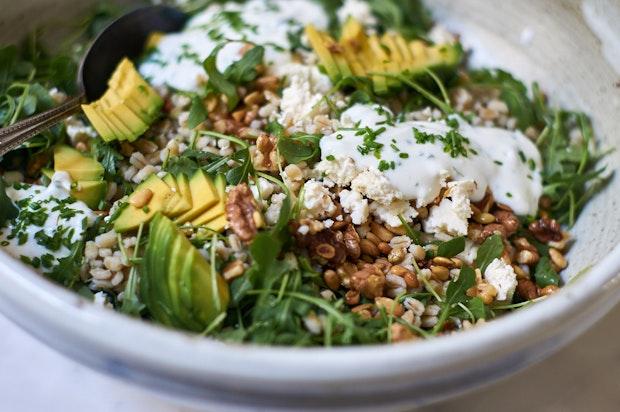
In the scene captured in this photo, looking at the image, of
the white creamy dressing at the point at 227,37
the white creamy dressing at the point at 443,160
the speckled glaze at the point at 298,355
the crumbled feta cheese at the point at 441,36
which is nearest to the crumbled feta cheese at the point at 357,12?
the white creamy dressing at the point at 227,37

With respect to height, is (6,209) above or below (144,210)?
below

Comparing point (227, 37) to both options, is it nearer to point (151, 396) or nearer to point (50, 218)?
point (50, 218)

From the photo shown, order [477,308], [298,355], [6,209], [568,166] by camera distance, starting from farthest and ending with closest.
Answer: [568,166] → [6,209] → [477,308] → [298,355]

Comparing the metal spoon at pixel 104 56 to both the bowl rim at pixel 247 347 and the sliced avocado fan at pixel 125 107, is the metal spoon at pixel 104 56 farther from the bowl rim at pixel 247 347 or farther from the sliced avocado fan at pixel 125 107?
the bowl rim at pixel 247 347

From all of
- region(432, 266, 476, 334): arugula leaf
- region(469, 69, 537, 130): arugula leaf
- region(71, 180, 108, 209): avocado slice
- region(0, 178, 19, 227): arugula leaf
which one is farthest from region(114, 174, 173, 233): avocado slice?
region(469, 69, 537, 130): arugula leaf

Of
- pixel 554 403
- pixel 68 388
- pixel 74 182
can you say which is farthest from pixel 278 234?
pixel 554 403

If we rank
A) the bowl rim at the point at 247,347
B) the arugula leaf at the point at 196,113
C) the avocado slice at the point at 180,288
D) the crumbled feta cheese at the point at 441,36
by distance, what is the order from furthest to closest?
the crumbled feta cheese at the point at 441,36
the arugula leaf at the point at 196,113
the avocado slice at the point at 180,288
the bowl rim at the point at 247,347

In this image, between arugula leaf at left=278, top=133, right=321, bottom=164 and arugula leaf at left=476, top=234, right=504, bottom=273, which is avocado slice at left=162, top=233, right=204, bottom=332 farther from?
arugula leaf at left=476, top=234, right=504, bottom=273

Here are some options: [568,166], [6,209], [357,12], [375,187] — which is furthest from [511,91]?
[6,209]
